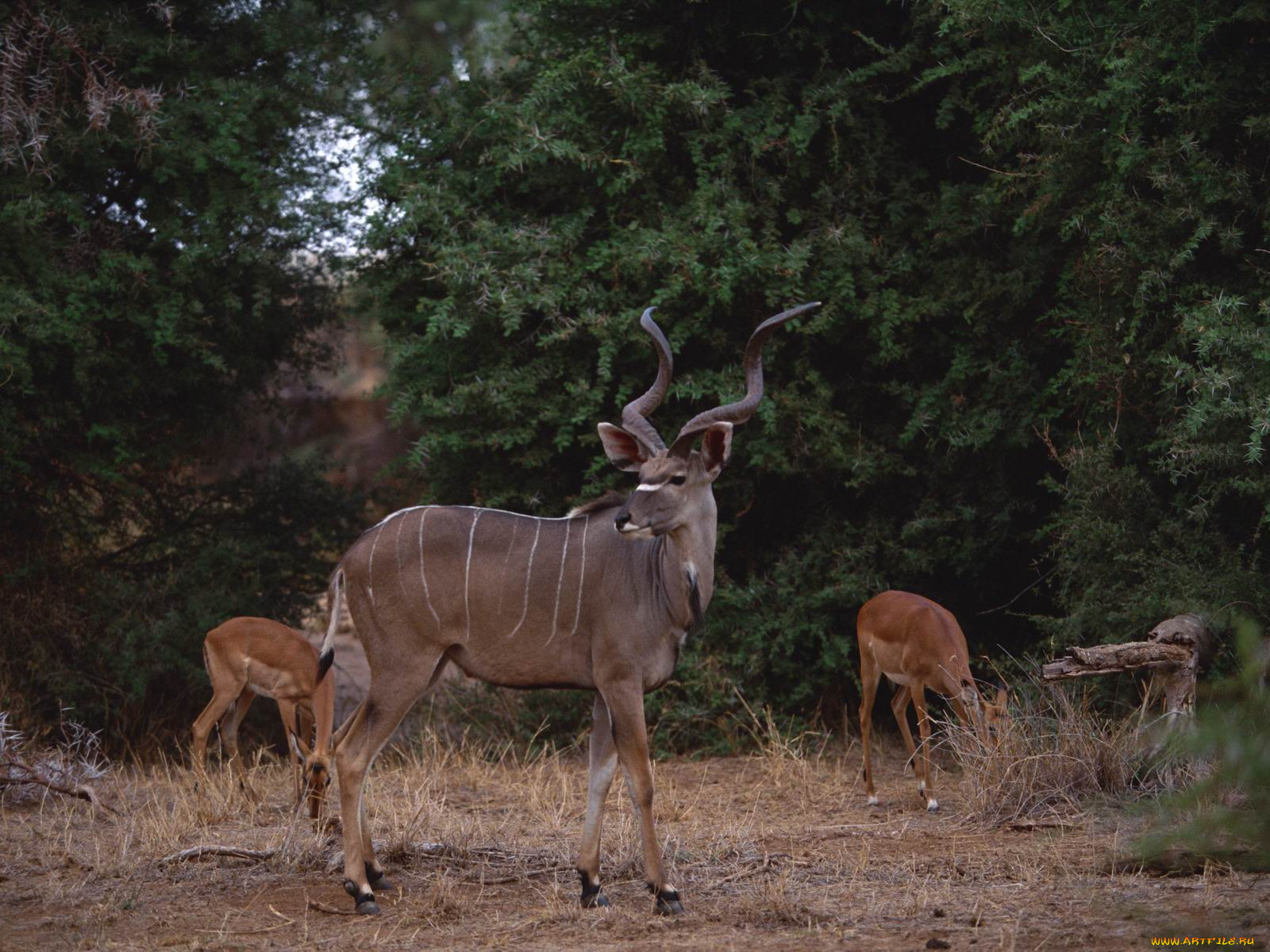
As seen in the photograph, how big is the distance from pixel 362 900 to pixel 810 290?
5.06 meters

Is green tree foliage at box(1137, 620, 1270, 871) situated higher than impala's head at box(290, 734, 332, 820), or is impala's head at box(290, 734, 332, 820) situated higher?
green tree foliage at box(1137, 620, 1270, 871)

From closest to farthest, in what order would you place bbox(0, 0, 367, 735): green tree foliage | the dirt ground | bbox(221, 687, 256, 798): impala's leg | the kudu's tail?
the dirt ground → the kudu's tail → bbox(221, 687, 256, 798): impala's leg → bbox(0, 0, 367, 735): green tree foliage

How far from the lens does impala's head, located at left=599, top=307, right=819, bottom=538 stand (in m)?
5.23

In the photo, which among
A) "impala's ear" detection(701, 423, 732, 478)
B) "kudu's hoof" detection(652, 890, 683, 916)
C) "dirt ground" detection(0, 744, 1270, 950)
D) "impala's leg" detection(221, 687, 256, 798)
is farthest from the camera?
"impala's leg" detection(221, 687, 256, 798)

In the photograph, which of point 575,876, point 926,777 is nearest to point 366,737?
point 575,876

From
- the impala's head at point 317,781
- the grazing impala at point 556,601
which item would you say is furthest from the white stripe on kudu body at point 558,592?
the impala's head at point 317,781

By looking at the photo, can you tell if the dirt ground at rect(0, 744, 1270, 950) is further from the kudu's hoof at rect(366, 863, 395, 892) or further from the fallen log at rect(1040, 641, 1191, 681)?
the fallen log at rect(1040, 641, 1191, 681)

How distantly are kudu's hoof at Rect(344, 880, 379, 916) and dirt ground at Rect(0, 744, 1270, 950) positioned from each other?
6 cm

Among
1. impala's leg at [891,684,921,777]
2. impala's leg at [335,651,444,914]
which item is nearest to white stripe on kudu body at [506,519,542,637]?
impala's leg at [335,651,444,914]

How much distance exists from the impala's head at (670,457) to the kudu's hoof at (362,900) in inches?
65.1

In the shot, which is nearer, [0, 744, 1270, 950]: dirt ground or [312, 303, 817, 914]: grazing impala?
[0, 744, 1270, 950]: dirt ground

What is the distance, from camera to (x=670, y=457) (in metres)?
5.33

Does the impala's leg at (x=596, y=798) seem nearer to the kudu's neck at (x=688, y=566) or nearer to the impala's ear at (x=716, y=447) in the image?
the kudu's neck at (x=688, y=566)

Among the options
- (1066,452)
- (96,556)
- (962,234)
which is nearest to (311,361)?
(96,556)
